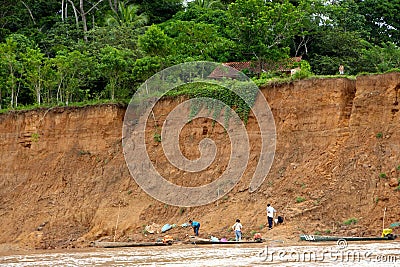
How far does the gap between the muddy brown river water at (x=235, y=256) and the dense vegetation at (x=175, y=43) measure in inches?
438

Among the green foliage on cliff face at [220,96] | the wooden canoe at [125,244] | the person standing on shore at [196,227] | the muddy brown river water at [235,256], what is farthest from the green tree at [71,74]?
the muddy brown river water at [235,256]

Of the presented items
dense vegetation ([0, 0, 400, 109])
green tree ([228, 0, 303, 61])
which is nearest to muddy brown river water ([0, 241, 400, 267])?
dense vegetation ([0, 0, 400, 109])

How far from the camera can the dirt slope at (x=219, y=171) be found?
1017 inches

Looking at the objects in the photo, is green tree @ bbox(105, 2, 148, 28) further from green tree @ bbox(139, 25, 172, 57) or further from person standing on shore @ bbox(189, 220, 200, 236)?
person standing on shore @ bbox(189, 220, 200, 236)

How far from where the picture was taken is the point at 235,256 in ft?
69.3

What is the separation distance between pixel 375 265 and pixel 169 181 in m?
13.7

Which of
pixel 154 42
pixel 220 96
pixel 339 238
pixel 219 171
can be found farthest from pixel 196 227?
pixel 154 42

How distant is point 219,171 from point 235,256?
341 inches

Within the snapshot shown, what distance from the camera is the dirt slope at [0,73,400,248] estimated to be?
84.8 feet

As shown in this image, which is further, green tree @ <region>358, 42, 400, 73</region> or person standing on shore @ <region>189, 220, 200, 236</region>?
green tree @ <region>358, 42, 400, 73</region>

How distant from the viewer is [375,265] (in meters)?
17.7

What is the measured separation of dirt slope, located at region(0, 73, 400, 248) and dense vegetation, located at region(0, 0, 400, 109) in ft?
8.07

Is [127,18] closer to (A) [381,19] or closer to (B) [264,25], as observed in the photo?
(B) [264,25]

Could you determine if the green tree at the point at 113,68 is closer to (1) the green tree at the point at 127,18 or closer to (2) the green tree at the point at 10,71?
(2) the green tree at the point at 10,71
